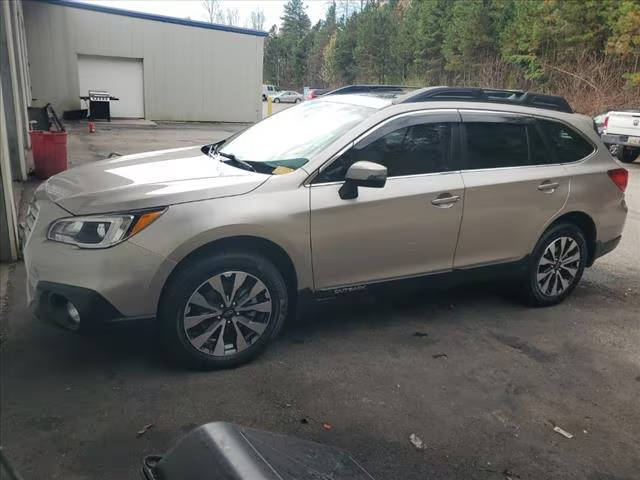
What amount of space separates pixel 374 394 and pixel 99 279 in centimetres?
175

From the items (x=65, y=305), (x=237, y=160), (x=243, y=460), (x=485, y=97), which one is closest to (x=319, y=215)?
(x=237, y=160)

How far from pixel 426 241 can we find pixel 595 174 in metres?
1.94

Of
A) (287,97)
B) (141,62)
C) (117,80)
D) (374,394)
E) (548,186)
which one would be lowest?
(374,394)

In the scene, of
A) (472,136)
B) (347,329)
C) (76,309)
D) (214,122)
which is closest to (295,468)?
(76,309)

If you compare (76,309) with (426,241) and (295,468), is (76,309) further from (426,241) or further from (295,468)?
(426,241)

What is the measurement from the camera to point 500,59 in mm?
46688

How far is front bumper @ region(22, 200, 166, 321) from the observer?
10.2 ft

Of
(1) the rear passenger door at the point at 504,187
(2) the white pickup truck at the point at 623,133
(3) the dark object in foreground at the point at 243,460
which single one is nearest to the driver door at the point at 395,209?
(1) the rear passenger door at the point at 504,187

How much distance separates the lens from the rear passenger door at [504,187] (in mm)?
4348

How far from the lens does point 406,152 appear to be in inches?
161

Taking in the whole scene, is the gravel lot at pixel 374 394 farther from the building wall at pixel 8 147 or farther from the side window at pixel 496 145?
the side window at pixel 496 145

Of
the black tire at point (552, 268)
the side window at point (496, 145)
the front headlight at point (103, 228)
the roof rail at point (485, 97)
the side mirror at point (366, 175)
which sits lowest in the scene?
the black tire at point (552, 268)

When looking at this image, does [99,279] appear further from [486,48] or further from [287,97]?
[287,97]

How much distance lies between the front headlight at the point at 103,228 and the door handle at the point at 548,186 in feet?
10.1
